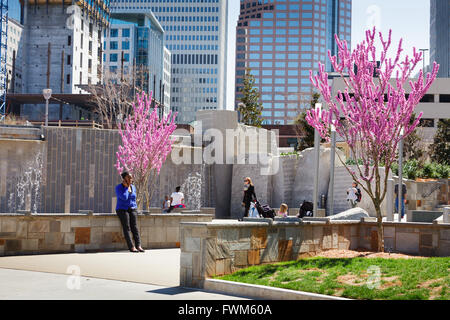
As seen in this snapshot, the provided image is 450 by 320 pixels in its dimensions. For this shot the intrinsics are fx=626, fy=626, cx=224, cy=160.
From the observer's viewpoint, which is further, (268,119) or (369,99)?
(268,119)

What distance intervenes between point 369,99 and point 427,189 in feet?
72.4

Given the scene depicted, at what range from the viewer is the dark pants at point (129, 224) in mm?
13727

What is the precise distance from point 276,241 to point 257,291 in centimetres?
283

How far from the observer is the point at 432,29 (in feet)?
594

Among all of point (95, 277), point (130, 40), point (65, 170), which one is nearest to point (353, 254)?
point (95, 277)

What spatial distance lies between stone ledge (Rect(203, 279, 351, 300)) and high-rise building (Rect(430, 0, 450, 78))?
530 feet

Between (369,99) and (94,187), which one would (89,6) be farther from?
(369,99)

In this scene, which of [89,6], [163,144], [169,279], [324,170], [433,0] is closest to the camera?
[169,279]

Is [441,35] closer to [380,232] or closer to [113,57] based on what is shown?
[113,57]

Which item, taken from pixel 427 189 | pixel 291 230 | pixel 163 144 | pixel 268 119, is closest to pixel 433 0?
pixel 268 119

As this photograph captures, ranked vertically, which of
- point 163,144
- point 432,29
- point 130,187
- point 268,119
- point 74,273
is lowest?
point 74,273

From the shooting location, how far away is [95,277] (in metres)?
9.98

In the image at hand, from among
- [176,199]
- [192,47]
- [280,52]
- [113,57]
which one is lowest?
[176,199]

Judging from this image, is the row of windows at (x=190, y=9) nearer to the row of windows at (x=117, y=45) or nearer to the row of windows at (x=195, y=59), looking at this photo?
the row of windows at (x=195, y=59)
